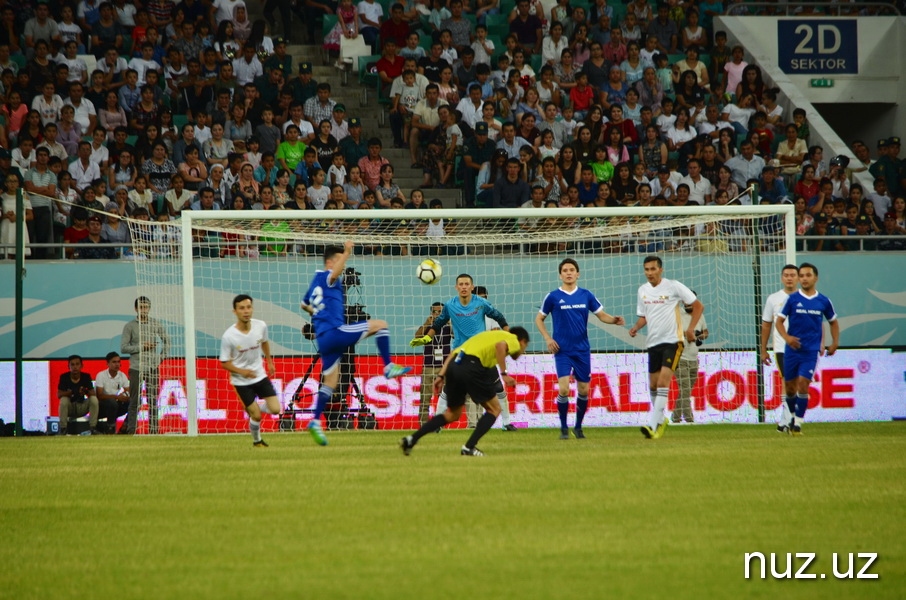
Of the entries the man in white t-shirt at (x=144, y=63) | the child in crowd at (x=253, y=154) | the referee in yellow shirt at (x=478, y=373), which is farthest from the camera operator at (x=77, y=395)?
the referee in yellow shirt at (x=478, y=373)

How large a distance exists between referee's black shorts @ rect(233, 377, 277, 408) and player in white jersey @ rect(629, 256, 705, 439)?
4.22 metres

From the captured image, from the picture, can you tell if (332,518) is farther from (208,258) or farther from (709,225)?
(709,225)

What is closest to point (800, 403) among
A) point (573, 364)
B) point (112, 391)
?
point (573, 364)

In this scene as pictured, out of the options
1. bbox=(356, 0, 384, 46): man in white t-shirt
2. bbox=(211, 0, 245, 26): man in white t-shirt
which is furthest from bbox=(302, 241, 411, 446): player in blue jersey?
bbox=(356, 0, 384, 46): man in white t-shirt

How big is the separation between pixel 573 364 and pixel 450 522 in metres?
7.10

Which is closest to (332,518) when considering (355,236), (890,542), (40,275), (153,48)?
(890,542)

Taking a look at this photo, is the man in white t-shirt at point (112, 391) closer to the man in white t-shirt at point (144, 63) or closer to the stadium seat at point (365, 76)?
the man in white t-shirt at point (144, 63)

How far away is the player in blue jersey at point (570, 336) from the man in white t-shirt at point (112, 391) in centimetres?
706

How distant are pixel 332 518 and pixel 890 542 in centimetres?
340

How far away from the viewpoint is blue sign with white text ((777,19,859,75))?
86.1ft

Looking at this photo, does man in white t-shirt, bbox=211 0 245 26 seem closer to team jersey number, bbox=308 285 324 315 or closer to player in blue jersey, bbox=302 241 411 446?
player in blue jersey, bbox=302 241 411 446

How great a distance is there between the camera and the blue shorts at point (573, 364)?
14.3 meters

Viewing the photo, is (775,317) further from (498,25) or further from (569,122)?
(498,25)

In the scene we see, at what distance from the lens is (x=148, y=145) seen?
19672mm
